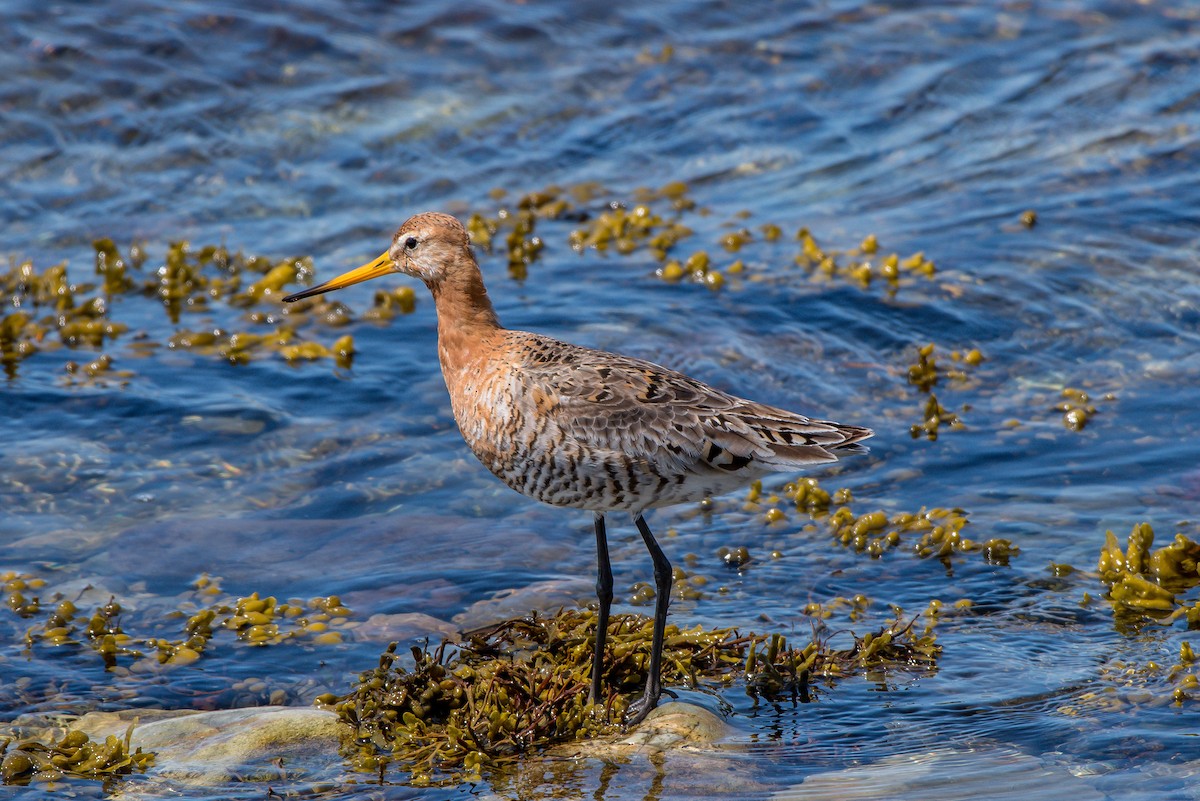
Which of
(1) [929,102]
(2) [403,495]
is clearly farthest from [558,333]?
(1) [929,102]

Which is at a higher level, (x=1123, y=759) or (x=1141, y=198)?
(x=1141, y=198)

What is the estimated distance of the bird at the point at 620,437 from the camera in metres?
5.78

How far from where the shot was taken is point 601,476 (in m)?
5.79

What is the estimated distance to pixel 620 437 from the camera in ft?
18.9

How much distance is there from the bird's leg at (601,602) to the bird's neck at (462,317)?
103 centimetres

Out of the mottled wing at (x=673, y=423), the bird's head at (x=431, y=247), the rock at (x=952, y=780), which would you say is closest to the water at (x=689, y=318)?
the rock at (x=952, y=780)

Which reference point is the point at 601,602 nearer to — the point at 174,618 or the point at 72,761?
the point at 72,761

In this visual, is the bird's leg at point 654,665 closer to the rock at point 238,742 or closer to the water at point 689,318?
the water at point 689,318

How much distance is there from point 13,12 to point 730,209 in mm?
8095

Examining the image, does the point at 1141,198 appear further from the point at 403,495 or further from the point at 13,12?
the point at 13,12

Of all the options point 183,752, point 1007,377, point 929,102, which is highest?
point 929,102

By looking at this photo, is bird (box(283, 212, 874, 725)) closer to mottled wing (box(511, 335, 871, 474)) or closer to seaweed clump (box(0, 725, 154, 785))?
mottled wing (box(511, 335, 871, 474))

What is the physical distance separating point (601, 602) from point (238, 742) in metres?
1.63

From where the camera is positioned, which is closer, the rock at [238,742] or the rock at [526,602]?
the rock at [238,742]
